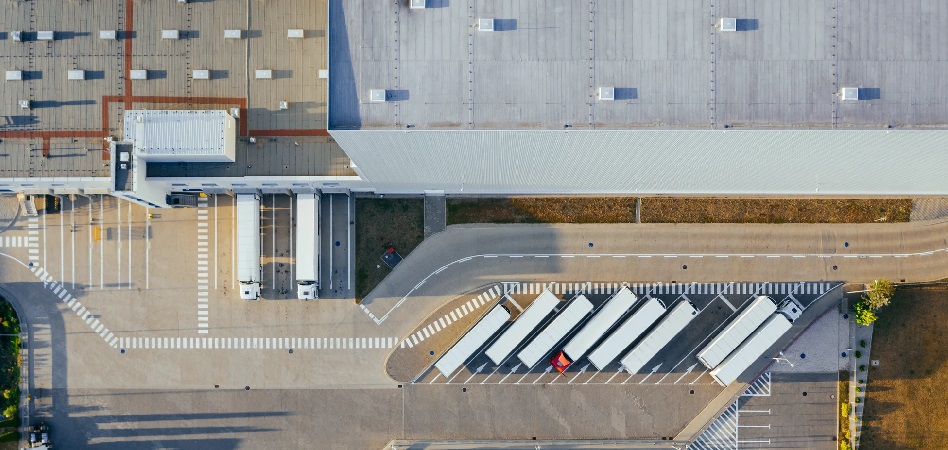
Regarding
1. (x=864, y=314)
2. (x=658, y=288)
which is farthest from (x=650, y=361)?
(x=864, y=314)

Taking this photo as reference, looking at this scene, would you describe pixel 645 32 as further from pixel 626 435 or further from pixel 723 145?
pixel 626 435

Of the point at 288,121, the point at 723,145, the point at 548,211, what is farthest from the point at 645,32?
the point at 288,121

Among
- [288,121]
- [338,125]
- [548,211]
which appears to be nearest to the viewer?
[338,125]

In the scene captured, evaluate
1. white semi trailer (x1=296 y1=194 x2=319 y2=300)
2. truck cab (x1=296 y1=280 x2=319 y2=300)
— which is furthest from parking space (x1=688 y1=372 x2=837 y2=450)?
white semi trailer (x1=296 y1=194 x2=319 y2=300)

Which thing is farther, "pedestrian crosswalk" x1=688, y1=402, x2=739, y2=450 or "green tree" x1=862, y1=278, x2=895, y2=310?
"pedestrian crosswalk" x1=688, y1=402, x2=739, y2=450

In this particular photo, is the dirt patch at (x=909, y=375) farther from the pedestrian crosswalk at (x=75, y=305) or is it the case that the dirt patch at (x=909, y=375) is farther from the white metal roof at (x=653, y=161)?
the pedestrian crosswalk at (x=75, y=305)

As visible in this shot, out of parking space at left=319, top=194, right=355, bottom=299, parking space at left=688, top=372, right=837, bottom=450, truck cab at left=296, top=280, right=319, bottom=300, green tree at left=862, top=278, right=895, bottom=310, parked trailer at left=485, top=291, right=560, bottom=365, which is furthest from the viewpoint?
parking space at left=688, top=372, right=837, bottom=450

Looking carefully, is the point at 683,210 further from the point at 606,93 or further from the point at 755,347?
the point at 606,93

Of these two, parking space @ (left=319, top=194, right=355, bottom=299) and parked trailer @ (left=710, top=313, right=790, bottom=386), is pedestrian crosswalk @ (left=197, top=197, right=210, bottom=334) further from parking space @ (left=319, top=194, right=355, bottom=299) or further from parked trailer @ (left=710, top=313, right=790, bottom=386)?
parked trailer @ (left=710, top=313, right=790, bottom=386)
